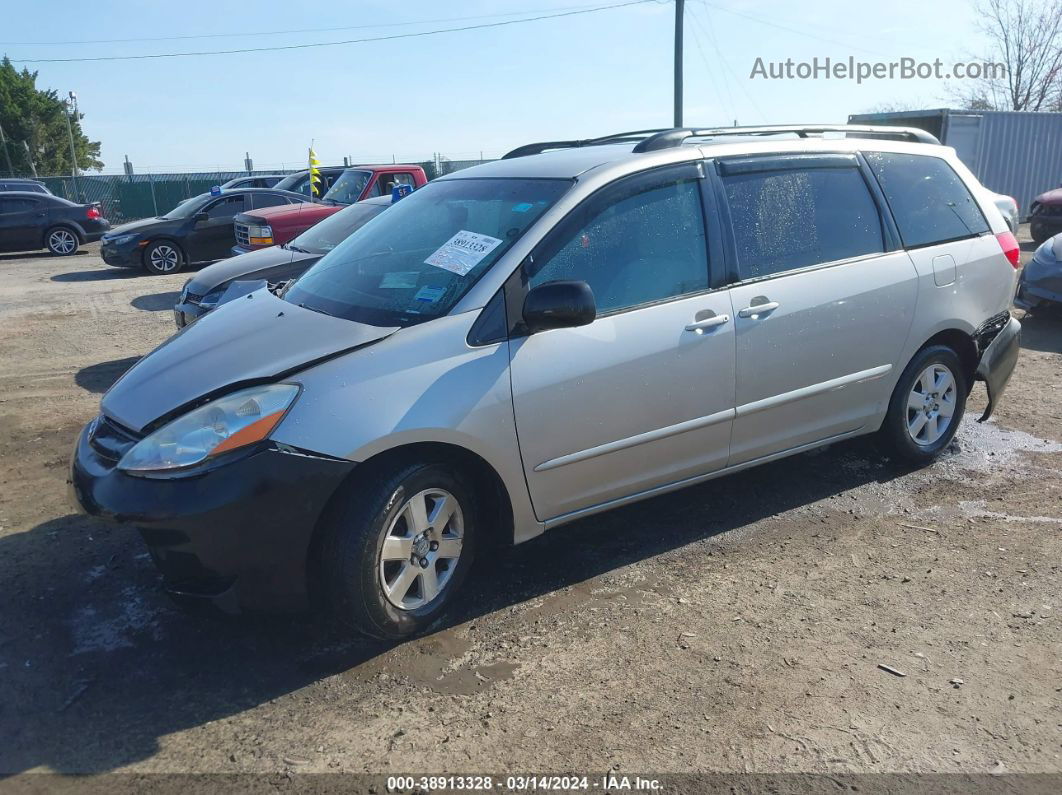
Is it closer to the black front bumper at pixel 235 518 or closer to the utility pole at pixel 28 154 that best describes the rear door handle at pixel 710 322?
the black front bumper at pixel 235 518

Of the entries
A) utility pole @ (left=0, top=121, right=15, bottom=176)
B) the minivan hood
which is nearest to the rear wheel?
the minivan hood

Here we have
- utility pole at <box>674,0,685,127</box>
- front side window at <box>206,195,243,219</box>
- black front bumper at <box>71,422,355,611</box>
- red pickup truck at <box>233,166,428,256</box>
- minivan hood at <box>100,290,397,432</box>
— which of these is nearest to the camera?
black front bumper at <box>71,422,355,611</box>

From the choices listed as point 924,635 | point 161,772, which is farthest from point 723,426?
point 161,772

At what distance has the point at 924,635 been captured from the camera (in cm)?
347

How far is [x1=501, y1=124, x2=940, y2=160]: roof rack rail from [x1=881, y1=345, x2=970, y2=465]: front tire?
1.30 meters

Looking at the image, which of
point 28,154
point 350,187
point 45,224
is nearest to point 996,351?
point 350,187

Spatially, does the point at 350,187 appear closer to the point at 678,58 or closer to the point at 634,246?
the point at 634,246

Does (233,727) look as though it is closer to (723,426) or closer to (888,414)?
(723,426)

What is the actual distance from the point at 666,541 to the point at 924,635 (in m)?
1.24

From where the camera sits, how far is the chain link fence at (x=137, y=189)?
108 ft

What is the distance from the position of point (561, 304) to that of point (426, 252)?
872 millimetres

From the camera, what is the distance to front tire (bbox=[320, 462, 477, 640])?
10.4 ft

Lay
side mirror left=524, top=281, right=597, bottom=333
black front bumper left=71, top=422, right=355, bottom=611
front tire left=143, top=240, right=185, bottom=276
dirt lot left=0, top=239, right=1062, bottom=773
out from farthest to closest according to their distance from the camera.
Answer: front tire left=143, top=240, right=185, bottom=276 < side mirror left=524, top=281, right=597, bottom=333 < black front bumper left=71, top=422, right=355, bottom=611 < dirt lot left=0, top=239, right=1062, bottom=773

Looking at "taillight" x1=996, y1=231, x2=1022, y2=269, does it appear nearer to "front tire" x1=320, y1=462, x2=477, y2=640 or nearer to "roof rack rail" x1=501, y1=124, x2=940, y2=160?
"roof rack rail" x1=501, y1=124, x2=940, y2=160
